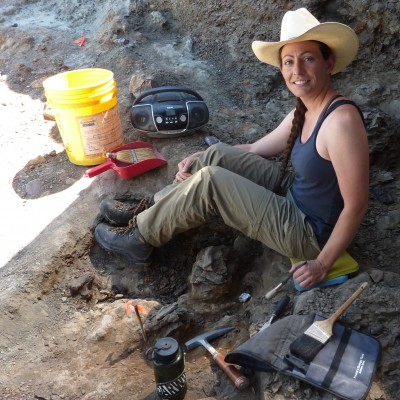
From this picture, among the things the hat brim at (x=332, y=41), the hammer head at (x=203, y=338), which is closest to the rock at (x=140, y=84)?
the hat brim at (x=332, y=41)

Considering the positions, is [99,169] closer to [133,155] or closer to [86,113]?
[133,155]

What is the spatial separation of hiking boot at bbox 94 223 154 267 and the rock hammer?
714mm

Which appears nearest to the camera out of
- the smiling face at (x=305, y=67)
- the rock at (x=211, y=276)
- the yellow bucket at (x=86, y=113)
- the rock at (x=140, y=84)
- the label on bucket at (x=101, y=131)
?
the smiling face at (x=305, y=67)

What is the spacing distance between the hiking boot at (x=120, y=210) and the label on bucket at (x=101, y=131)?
61cm

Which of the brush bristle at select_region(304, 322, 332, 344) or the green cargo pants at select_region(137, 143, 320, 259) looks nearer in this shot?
the brush bristle at select_region(304, 322, 332, 344)

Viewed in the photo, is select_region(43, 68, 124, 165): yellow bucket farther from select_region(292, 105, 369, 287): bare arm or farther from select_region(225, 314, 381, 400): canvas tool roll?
select_region(225, 314, 381, 400): canvas tool roll

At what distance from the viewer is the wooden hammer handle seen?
2.12m

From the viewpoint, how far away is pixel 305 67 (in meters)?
2.27

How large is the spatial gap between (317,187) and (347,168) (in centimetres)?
29

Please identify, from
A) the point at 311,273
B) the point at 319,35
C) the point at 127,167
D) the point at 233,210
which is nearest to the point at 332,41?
the point at 319,35

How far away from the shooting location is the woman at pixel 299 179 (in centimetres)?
219

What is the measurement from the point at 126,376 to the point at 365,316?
1189 mm

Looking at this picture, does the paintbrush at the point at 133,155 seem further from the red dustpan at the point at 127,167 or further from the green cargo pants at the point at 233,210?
the green cargo pants at the point at 233,210

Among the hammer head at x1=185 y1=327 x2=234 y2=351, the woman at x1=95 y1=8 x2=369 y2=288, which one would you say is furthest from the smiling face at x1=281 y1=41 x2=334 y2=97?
the hammer head at x1=185 y1=327 x2=234 y2=351
